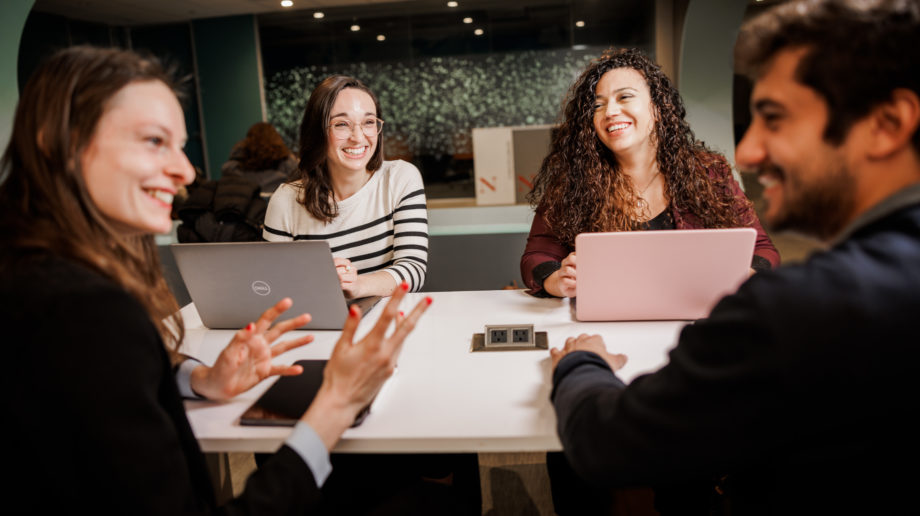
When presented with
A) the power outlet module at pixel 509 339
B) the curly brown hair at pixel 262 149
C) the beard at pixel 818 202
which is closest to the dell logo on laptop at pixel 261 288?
the power outlet module at pixel 509 339

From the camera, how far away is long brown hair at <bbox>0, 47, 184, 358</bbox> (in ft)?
2.66

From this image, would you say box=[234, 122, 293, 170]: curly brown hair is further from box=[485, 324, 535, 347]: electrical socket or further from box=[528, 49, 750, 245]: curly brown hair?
box=[485, 324, 535, 347]: electrical socket

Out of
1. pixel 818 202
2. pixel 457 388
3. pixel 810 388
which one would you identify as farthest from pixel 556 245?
pixel 810 388

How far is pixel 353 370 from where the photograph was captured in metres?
0.98

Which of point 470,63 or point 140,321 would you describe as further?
point 470,63

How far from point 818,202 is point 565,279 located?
2.93 feet

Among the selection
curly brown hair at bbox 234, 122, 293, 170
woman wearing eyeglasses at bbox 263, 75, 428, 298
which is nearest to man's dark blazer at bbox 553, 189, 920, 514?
woman wearing eyeglasses at bbox 263, 75, 428, 298

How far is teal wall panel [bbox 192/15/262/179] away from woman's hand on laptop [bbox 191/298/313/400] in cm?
754

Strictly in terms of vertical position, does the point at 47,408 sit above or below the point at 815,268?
below

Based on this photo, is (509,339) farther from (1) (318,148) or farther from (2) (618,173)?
(1) (318,148)

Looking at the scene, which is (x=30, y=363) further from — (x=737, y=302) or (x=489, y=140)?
(x=489, y=140)

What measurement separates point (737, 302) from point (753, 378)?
9 cm

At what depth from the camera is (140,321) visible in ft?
2.54

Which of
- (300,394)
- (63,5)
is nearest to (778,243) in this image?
(300,394)
